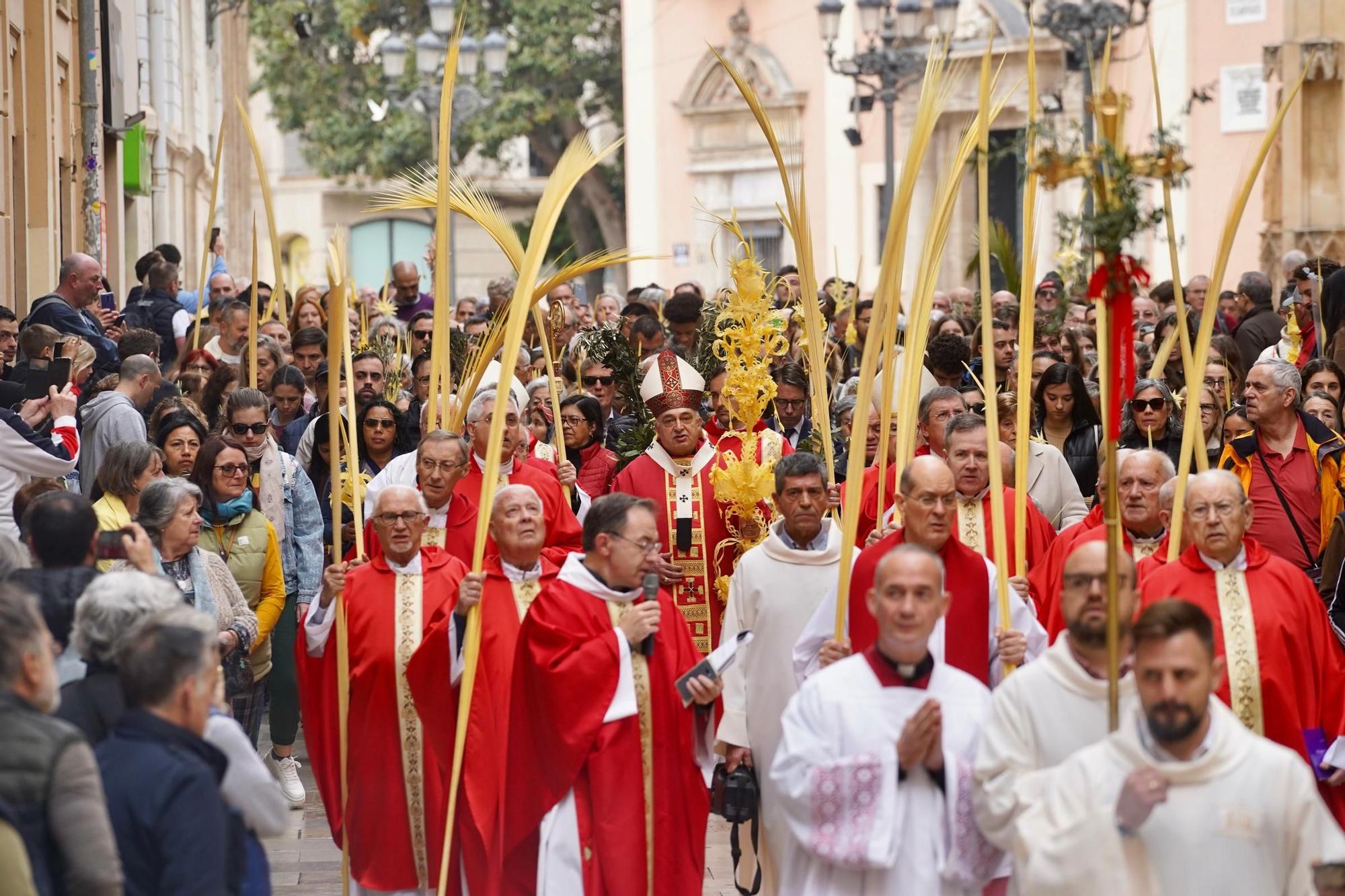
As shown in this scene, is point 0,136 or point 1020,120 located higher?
point 1020,120

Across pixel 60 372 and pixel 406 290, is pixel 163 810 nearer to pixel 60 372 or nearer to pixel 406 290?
pixel 60 372

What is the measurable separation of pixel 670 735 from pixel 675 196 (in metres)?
27.5

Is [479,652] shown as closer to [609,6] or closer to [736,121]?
[736,121]

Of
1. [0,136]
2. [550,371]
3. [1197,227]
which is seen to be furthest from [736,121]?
[550,371]

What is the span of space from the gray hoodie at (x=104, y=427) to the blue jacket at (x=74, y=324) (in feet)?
3.90

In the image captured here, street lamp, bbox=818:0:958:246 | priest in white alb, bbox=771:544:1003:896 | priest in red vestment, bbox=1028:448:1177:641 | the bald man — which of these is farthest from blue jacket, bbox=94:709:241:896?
street lamp, bbox=818:0:958:246

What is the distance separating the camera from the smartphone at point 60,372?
9117mm

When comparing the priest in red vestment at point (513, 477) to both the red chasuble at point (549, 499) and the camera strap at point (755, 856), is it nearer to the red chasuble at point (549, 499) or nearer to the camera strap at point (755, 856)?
the red chasuble at point (549, 499)

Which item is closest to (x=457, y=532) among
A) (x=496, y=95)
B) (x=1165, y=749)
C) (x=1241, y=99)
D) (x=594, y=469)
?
(x=594, y=469)

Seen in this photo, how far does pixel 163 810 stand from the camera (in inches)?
178

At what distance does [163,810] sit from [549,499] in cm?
438

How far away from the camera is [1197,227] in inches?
1099

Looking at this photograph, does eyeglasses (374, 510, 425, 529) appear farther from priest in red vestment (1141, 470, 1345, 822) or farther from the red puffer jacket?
the red puffer jacket

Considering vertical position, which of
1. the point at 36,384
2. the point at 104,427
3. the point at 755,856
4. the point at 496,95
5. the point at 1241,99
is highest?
the point at 496,95
